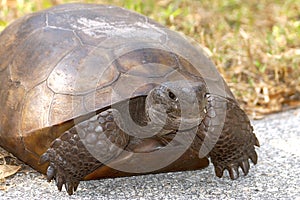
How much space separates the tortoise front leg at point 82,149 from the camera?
119 inches

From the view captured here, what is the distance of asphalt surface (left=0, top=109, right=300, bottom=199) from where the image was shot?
3139mm

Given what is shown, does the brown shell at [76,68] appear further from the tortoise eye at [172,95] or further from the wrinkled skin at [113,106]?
the tortoise eye at [172,95]

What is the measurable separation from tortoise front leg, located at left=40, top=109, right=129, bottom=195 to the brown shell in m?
0.08

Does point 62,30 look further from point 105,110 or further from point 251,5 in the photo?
point 251,5

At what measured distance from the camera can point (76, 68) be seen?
3252mm

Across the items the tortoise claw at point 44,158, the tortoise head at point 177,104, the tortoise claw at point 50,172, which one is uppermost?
the tortoise head at point 177,104

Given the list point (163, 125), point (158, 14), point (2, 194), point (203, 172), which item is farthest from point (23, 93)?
point (158, 14)

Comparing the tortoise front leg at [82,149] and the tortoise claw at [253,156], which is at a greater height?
the tortoise front leg at [82,149]

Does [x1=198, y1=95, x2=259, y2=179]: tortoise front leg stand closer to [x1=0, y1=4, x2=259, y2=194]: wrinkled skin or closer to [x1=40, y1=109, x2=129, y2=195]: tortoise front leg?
[x1=0, y1=4, x2=259, y2=194]: wrinkled skin

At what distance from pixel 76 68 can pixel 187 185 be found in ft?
2.80

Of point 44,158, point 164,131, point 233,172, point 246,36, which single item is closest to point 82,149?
point 44,158

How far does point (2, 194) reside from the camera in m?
3.17

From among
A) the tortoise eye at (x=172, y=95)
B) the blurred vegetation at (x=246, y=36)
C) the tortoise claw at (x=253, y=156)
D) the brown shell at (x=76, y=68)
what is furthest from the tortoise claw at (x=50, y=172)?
the blurred vegetation at (x=246, y=36)

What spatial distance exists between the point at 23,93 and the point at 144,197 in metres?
0.88
